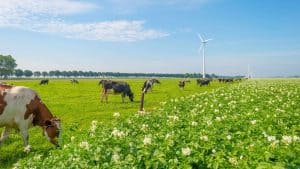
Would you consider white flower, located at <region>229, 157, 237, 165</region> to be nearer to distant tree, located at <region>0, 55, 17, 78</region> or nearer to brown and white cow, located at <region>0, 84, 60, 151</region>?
brown and white cow, located at <region>0, 84, 60, 151</region>

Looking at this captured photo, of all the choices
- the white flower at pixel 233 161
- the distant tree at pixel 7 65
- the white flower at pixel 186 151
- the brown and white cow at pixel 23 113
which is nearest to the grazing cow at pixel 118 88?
the brown and white cow at pixel 23 113

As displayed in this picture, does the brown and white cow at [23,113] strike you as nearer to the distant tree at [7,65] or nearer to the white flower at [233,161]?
the white flower at [233,161]

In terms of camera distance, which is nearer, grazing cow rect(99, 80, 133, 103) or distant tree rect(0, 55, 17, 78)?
grazing cow rect(99, 80, 133, 103)

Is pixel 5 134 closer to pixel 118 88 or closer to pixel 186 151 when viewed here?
pixel 186 151

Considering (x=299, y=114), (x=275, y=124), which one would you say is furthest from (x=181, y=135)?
(x=299, y=114)

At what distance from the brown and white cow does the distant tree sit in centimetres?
18517

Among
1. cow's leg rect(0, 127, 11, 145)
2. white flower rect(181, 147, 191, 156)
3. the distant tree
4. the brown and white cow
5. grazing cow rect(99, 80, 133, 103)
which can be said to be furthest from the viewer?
the distant tree

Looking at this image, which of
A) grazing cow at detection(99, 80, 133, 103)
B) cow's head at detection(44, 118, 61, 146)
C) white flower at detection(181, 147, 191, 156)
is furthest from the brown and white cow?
grazing cow at detection(99, 80, 133, 103)

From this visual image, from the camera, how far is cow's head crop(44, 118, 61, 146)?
14766 millimetres

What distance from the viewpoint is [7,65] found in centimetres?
19388

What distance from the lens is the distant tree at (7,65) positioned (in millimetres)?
190950

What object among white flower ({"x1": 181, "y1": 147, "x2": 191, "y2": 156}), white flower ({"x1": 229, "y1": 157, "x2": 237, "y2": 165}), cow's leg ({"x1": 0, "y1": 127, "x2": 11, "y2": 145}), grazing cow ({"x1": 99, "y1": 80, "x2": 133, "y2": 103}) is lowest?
cow's leg ({"x1": 0, "y1": 127, "x2": 11, "y2": 145})

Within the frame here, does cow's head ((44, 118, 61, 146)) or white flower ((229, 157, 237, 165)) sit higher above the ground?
white flower ((229, 157, 237, 165))

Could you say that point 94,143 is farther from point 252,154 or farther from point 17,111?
point 17,111
